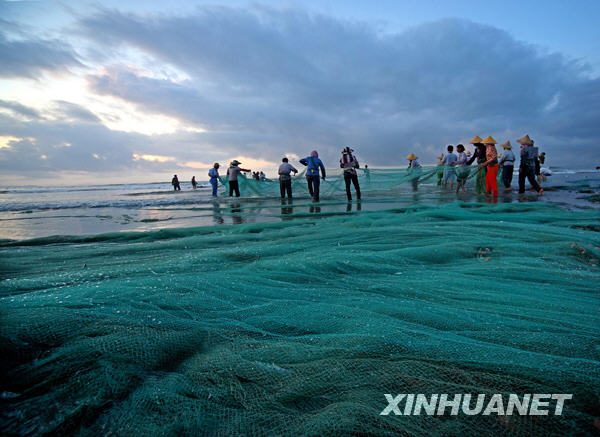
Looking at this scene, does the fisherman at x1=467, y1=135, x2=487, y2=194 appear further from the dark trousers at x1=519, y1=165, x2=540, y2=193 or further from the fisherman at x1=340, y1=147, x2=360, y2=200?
the fisherman at x1=340, y1=147, x2=360, y2=200

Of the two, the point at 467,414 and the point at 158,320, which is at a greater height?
the point at 158,320

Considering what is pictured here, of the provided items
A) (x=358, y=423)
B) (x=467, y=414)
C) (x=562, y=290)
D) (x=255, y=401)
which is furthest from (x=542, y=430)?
(x=562, y=290)

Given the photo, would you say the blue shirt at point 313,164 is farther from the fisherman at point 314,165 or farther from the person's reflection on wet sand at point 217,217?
the person's reflection on wet sand at point 217,217

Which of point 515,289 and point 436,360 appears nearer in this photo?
point 436,360

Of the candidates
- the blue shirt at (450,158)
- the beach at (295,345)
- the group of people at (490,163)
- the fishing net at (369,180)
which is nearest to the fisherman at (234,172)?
the fishing net at (369,180)

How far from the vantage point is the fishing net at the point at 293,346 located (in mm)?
1098

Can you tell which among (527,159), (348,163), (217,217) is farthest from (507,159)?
(217,217)

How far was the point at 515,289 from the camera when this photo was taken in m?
2.12

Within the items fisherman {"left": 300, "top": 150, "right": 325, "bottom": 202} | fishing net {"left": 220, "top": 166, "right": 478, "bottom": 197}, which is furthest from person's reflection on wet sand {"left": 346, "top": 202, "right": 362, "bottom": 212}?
fishing net {"left": 220, "top": 166, "right": 478, "bottom": 197}

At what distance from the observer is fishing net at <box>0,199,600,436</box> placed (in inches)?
43.2

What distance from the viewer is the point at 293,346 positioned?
144 cm

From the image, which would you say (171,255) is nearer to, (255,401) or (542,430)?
(255,401)

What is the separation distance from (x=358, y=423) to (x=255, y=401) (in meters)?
0.41

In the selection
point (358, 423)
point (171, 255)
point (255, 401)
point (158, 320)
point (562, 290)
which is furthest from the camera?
point (171, 255)
